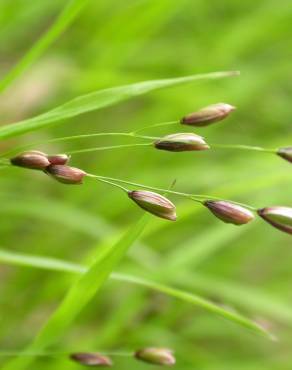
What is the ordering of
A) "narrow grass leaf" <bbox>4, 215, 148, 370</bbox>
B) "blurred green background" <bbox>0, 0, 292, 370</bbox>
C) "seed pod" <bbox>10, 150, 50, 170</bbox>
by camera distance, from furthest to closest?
"blurred green background" <bbox>0, 0, 292, 370</bbox> → "narrow grass leaf" <bbox>4, 215, 148, 370</bbox> → "seed pod" <bbox>10, 150, 50, 170</bbox>

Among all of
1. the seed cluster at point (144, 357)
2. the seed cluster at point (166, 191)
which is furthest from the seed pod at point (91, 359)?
the seed cluster at point (166, 191)

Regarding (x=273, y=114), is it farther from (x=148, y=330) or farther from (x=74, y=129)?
(x=148, y=330)

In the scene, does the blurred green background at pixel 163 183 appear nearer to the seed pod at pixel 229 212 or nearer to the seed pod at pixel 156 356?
the seed pod at pixel 156 356

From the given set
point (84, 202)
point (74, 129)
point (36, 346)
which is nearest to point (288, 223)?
point (36, 346)

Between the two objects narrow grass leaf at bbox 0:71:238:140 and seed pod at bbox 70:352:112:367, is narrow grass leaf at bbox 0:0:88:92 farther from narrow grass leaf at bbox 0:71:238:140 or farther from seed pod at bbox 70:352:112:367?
seed pod at bbox 70:352:112:367

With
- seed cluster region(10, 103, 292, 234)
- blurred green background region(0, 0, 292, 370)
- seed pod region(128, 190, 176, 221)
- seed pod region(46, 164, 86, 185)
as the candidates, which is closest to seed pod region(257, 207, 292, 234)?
seed cluster region(10, 103, 292, 234)
